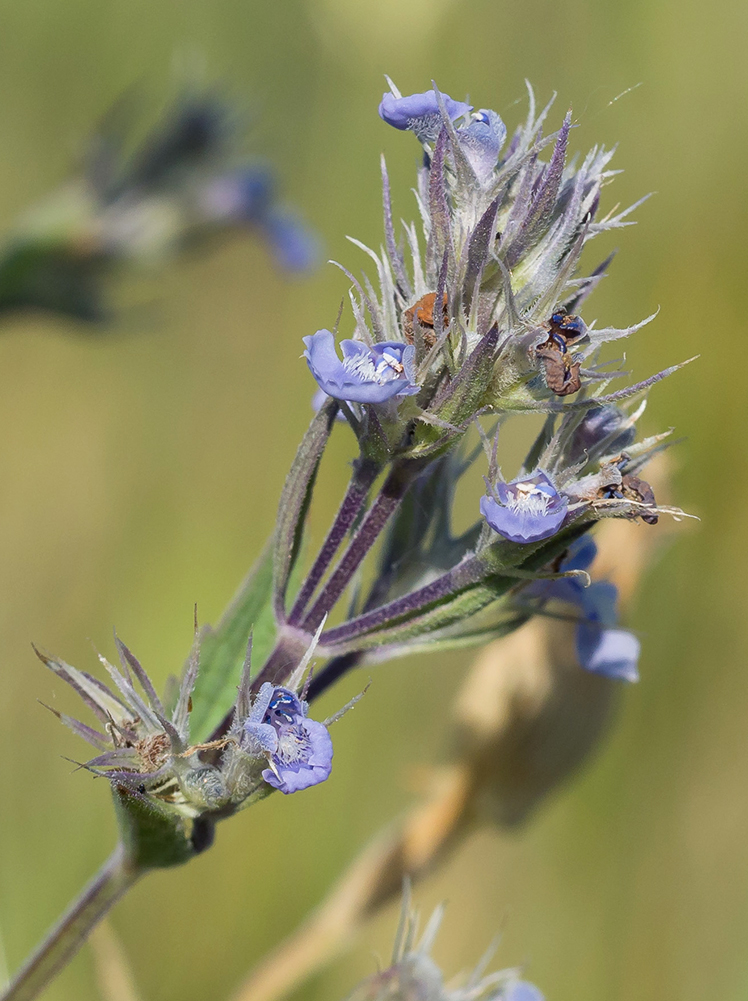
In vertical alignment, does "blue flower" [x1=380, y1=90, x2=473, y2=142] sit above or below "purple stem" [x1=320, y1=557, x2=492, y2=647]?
above

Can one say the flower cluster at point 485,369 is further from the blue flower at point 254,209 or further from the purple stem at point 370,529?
the blue flower at point 254,209

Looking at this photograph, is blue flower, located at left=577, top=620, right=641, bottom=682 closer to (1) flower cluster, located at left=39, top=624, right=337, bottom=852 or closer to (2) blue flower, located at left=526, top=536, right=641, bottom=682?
(2) blue flower, located at left=526, top=536, right=641, bottom=682

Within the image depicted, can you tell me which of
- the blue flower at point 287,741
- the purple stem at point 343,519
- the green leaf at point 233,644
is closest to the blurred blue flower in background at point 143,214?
the green leaf at point 233,644

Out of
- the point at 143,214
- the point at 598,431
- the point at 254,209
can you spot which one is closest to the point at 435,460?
the point at 598,431

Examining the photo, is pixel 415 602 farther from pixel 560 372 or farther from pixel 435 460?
pixel 560 372

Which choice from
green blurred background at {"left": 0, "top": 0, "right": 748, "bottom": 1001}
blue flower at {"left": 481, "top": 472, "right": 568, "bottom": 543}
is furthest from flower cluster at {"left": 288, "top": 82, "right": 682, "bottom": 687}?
green blurred background at {"left": 0, "top": 0, "right": 748, "bottom": 1001}

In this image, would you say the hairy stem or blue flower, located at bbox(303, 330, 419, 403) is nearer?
blue flower, located at bbox(303, 330, 419, 403)

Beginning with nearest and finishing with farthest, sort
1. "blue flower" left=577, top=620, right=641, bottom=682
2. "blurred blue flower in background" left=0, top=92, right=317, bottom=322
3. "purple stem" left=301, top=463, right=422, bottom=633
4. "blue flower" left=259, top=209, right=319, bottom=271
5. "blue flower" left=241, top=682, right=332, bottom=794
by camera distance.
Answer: "blue flower" left=241, top=682, right=332, bottom=794, "purple stem" left=301, top=463, right=422, bottom=633, "blue flower" left=577, top=620, right=641, bottom=682, "blurred blue flower in background" left=0, top=92, right=317, bottom=322, "blue flower" left=259, top=209, right=319, bottom=271
